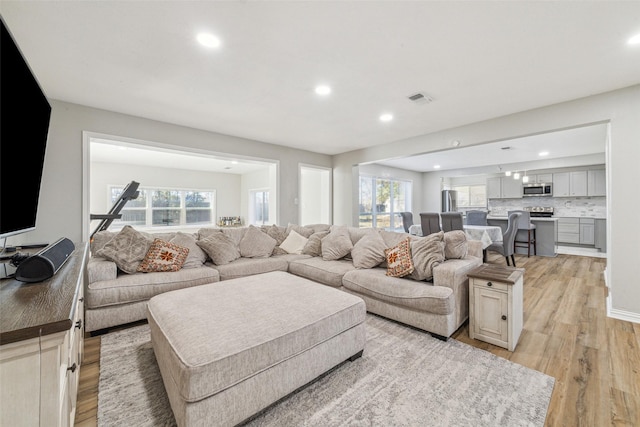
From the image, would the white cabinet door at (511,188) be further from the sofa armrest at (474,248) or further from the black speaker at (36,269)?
the black speaker at (36,269)

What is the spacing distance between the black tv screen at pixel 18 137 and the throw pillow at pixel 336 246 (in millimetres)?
2749

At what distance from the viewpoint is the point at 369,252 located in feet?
10.0

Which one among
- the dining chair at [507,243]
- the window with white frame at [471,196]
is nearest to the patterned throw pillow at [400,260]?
the dining chair at [507,243]

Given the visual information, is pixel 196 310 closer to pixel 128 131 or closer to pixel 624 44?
pixel 128 131

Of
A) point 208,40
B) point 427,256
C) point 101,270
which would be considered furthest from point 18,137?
point 427,256

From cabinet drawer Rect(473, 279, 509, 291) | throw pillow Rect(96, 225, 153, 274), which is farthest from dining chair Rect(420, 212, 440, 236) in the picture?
throw pillow Rect(96, 225, 153, 274)

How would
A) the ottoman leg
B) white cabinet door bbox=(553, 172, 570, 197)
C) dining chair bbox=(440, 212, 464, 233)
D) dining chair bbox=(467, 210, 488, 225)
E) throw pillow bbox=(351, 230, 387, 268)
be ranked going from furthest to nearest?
white cabinet door bbox=(553, 172, 570, 197), dining chair bbox=(467, 210, 488, 225), dining chair bbox=(440, 212, 464, 233), throw pillow bbox=(351, 230, 387, 268), the ottoman leg

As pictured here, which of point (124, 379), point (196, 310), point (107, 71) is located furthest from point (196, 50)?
point (124, 379)

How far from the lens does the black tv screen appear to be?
106cm

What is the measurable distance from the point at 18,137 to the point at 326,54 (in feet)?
6.59

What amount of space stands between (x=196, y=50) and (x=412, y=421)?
2967 millimetres

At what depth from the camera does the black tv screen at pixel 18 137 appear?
3.48ft

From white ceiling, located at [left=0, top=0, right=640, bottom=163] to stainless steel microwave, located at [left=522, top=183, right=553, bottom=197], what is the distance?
4984 millimetres

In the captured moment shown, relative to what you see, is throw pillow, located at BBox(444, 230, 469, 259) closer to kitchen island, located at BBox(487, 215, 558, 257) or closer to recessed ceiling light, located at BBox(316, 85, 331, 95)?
recessed ceiling light, located at BBox(316, 85, 331, 95)
